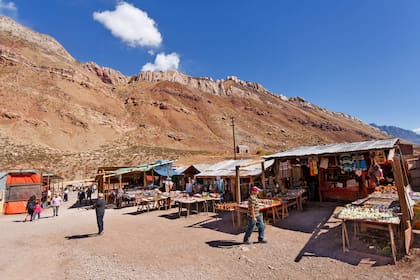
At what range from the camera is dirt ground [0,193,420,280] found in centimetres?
564

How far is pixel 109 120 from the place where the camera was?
2180 inches

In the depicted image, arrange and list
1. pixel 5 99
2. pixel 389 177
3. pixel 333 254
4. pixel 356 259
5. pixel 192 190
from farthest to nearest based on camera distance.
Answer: pixel 5 99 → pixel 192 190 → pixel 389 177 → pixel 333 254 → pixel 356 259

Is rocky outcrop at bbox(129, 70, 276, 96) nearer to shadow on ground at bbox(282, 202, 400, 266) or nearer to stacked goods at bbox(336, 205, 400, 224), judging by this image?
shadow on ground at bbox(282, 202, 400, 266)

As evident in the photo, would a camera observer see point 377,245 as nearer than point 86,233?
Yes

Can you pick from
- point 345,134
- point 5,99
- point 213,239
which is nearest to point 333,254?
point 213,239

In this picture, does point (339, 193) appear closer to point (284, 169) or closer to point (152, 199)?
point (284, 169)

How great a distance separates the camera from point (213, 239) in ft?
27.3

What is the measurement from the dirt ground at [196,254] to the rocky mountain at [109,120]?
28.3 m

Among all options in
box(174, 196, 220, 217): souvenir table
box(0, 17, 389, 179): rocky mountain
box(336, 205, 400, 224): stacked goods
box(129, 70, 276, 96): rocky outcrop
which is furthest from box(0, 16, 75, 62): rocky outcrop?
box(336, 205, 400, 224): stacked goods

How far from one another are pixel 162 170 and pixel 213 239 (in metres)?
15.2

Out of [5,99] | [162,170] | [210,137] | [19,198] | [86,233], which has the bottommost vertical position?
[86,233]

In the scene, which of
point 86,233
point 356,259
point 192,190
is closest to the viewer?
point 356,259

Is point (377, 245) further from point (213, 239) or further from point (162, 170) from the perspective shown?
point (162, 170)

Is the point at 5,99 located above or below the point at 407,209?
above
